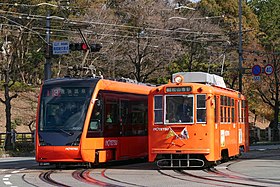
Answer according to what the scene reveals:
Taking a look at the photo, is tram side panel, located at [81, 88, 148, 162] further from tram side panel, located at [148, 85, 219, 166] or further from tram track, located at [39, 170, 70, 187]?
tram side panel, located at [148, 85, 219, 166]

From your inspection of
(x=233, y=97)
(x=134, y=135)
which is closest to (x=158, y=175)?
(x=134, y=135)

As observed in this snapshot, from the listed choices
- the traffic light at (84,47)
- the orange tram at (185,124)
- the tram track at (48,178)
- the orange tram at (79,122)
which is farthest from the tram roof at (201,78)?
the traffic light at (84,47)

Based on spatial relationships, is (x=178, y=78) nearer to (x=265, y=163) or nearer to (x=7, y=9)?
(x=265, y=163)

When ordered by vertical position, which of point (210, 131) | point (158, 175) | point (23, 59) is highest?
point (23, 59)

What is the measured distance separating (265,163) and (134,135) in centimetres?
528

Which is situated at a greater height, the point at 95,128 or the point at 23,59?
the point at 23,59

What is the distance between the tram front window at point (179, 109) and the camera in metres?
21.3

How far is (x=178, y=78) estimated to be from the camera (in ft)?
71.3

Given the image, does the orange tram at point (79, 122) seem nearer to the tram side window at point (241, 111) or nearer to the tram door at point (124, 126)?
the tram door at point (124, 126)

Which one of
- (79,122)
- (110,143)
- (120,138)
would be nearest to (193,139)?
(110,143)

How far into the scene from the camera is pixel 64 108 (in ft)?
71.9

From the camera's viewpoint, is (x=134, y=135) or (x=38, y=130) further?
(x=134, y=135)

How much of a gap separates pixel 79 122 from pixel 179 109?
3440 millimetres

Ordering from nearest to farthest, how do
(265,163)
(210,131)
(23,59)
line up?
(210,131) → (265,163) → (23,59)
